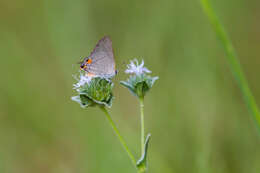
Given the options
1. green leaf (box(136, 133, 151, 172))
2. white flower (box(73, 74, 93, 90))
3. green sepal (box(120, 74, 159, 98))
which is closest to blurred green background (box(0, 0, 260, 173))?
green sepal (box(120, 74, 159, 98))

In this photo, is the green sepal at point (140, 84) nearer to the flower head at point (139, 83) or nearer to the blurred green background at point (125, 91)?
the flower head at point (139, 83)

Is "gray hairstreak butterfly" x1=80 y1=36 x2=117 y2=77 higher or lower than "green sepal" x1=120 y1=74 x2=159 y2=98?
higher

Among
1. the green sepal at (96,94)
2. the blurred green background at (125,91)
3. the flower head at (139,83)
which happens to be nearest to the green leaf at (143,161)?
the green sepal at (96,94)

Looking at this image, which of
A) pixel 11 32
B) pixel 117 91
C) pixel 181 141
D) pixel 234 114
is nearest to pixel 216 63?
pixel 234 114

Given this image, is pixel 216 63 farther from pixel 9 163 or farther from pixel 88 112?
pixel 9 163

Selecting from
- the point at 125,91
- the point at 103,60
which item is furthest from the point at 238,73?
the point at 125,91

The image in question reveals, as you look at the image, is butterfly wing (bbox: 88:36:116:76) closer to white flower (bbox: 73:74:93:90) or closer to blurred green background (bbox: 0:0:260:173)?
white flower (bbox: 73:74:93:90)
